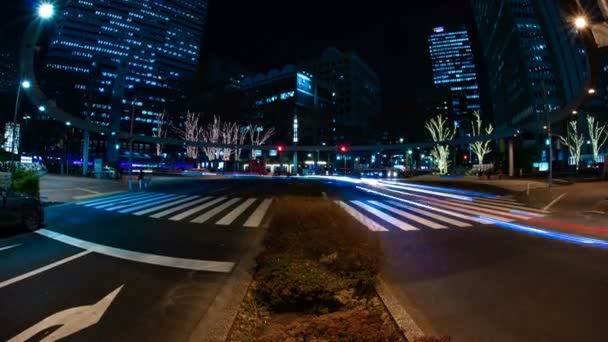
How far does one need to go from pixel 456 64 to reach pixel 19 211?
20172cm

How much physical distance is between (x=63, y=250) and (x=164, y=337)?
5.93 metres

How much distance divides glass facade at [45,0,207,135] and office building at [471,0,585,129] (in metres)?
96.2

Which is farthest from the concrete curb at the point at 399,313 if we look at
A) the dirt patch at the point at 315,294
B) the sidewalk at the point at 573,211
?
the sidewalk at the point at 573,211

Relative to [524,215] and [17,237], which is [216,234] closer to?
[17,237]

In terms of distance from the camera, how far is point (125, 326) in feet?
13.3

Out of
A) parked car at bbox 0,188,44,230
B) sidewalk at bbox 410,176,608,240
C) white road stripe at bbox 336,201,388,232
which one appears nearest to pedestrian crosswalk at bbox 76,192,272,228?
parked car at bbox 0,188,44,230

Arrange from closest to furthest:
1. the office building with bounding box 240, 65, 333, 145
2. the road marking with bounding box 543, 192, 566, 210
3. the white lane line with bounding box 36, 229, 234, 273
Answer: the white lane line with bounding box 36, 229, 234, 273
the road marking with bounding box 543, 192, 566, 210
the office building with bounding box 240, 65, 333, 145

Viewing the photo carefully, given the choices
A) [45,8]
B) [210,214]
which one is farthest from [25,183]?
[210,214]

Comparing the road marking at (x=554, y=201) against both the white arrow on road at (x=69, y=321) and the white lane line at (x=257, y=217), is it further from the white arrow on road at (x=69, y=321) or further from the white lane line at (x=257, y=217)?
the white arrow on road at (x=69, y=321)

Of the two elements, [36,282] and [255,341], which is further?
[36,282]

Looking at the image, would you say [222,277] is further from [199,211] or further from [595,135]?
[595,135]

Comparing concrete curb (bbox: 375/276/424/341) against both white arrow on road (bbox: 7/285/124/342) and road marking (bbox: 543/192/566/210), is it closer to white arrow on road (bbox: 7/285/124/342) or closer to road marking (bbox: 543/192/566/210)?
white arrow on road (bbox: 7/285/124/342)

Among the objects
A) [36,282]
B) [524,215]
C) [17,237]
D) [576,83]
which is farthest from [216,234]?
[576,83]

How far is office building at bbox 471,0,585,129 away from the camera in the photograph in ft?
250
